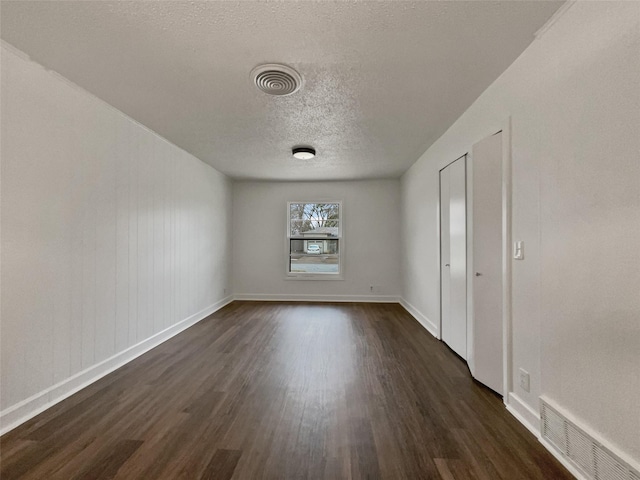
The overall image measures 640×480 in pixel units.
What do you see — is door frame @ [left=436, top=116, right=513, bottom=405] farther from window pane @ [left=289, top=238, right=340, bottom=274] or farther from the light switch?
window pane @ [left=289, top=238, right=340, bottom=274]

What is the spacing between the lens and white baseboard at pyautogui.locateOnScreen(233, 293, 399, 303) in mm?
6047

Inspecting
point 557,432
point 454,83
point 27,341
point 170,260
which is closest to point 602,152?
point 454,83

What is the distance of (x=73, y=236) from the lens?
7.66 feet

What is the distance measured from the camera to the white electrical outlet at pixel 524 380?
6.37 feet

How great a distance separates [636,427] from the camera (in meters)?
1.23

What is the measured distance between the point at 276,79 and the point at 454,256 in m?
2.52

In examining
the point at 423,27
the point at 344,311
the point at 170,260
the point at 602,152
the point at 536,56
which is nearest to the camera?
the point at 602,152

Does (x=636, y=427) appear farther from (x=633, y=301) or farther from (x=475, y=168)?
(x=475, y=168)

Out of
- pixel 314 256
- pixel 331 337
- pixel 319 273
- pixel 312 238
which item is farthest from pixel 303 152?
pixel 319 273

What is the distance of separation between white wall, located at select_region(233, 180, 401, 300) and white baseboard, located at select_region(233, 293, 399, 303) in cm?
2

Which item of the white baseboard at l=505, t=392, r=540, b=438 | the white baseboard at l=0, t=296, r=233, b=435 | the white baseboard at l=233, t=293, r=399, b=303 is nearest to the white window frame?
the white baseboard at l=233, t=293, r=399, b=303

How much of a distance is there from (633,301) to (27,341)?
3.45 meters

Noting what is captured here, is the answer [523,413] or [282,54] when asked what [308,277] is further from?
[282,54]

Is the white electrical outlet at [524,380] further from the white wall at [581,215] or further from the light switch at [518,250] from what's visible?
the light switch at [518,250]
